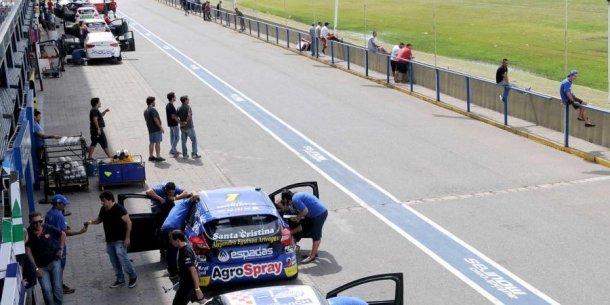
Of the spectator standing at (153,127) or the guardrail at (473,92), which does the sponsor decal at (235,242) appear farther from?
the guardrail at (473,92)

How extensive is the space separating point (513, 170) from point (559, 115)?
4.18 metres

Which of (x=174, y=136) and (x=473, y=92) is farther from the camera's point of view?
(x=473, y=92)

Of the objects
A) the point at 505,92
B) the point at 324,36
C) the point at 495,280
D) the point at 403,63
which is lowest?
the point at 495,280

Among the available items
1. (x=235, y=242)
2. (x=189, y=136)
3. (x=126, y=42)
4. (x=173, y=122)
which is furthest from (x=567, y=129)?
(x=126, y=42)

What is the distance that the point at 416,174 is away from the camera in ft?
68.5

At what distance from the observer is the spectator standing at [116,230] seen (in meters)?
13.6

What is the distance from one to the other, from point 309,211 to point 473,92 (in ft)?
49.8

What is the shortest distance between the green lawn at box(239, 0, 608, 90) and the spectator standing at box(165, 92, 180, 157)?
1876 centimetres

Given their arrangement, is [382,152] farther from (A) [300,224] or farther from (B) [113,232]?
(B) [113,232]

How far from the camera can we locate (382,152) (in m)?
23.1

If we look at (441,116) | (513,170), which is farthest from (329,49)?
(513,170)

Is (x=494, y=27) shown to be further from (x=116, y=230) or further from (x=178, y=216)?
(x=116, y=230)

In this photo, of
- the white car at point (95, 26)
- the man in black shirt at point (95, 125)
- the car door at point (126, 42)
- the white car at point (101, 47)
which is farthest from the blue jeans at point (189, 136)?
the white car at point (95, 26)

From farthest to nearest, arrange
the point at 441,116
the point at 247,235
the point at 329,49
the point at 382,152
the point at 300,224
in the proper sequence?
the point at 329,49, the point at 441,116, the point at 382,152, the point at 300,224, the point at 247,235
